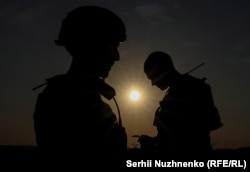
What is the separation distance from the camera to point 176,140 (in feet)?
21.9

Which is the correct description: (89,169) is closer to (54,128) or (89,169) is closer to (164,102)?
(54,128)

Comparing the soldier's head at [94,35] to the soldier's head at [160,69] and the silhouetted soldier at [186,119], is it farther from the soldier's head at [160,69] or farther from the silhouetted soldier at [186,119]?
the soldier's head at [160,69]

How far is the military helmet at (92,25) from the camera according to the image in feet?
7.03

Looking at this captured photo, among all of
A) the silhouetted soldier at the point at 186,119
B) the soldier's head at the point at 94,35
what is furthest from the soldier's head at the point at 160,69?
the soldier's head at the point at 94,35

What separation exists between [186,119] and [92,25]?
475 centimetres

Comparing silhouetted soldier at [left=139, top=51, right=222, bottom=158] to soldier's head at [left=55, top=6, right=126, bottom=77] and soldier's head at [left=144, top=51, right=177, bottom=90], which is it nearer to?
soldier's head at [left=144, top=51, right=177, bottom=90]

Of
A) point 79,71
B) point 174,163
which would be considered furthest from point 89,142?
point 174,163

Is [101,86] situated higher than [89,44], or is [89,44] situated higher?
[89,44]

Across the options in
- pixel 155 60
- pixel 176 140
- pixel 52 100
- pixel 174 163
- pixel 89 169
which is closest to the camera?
pixel 89 169

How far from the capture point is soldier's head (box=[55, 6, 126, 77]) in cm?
214

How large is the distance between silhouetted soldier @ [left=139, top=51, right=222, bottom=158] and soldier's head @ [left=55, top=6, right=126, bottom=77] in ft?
14.2

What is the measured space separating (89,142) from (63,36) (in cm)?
67

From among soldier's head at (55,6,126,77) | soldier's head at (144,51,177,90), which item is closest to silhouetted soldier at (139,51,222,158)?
soldier's head at (144,51,177,90)

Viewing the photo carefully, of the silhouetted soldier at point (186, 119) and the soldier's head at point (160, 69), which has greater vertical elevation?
the soldier's head at point (160, 69)
